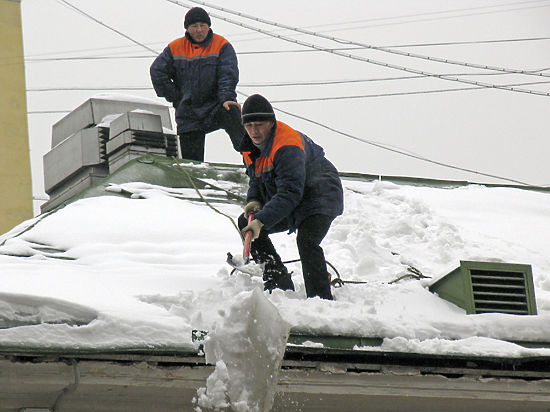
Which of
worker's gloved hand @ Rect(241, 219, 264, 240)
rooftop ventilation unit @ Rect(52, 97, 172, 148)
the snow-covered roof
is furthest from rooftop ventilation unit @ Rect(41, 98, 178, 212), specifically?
worker's gloved hand @ Rect(241, 219, 264, 240)

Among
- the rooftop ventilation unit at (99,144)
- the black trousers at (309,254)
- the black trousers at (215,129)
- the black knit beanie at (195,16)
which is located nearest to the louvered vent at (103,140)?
the rooftop ventilation unit at (99,144)

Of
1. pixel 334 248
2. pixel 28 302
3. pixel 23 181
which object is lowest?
pixel 23 181

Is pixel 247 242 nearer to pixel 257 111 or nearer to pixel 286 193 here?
pixel 286 193

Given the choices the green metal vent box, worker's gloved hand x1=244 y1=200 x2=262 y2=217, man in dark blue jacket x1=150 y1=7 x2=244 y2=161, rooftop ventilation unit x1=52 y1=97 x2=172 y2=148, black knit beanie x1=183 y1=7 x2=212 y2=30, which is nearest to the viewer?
the green metal vent box

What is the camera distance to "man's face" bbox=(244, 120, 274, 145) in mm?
5516

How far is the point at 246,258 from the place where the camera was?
18.3 ft

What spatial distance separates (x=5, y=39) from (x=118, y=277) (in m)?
11.0

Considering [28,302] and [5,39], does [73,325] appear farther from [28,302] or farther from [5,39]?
[5,39]

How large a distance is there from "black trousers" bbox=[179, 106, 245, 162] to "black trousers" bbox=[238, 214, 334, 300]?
2.52 metres

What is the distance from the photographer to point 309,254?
552cm

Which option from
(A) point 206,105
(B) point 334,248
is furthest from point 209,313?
(A) point 206,105

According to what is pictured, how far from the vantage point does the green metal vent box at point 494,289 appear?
212 inches

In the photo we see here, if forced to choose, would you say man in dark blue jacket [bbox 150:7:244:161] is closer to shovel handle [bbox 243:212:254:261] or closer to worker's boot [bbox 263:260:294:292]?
worker's boot [bbox 263:260:294:292]

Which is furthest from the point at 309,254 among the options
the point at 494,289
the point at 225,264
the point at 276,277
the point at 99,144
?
the point at 99,144
